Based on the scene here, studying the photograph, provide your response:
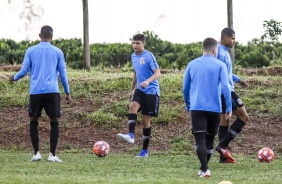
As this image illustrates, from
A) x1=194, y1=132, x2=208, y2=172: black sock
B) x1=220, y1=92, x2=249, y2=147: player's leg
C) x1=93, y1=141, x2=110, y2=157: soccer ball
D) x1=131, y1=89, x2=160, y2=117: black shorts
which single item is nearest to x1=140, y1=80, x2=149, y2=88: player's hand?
x1=131, y1=89, x2=160, y2=117: black shorts

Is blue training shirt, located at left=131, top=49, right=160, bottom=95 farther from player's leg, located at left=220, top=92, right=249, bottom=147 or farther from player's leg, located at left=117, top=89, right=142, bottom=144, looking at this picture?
player's leg, located at left=220, top=92, right=249, bottom=147

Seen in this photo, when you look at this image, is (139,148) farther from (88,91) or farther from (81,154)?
(88,91)

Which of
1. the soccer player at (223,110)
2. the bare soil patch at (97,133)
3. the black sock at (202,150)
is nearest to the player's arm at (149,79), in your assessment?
the soccer player at (223,110)

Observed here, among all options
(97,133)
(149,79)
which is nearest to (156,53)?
(97,133)

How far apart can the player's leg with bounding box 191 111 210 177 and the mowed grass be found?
0.56ft

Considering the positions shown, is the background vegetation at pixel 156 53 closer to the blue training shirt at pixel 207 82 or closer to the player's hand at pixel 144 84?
the player's hand at pixel 144 84

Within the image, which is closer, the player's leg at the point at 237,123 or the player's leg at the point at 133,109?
the player's leg at the point at 237,123

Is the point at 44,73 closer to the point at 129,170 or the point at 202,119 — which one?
the point at 129,170

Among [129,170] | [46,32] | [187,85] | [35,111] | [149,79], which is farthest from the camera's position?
[149,79]

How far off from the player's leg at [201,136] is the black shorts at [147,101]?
343cm

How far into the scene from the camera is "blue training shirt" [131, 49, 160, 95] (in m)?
13.2

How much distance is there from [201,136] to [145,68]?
3.62 metres

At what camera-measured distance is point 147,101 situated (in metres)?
13.3

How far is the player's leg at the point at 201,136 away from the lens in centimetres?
978
